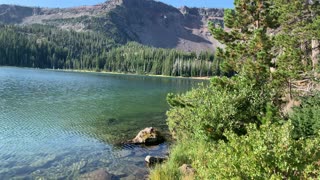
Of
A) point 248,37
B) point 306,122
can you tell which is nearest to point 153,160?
point 306,122

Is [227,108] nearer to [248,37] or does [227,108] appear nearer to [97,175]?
[97,175]

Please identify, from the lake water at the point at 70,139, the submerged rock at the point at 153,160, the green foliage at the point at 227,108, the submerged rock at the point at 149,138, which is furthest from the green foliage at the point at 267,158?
the submerged rock at the point at 149,138

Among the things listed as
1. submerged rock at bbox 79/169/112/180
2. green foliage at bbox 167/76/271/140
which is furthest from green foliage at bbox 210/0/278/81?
submerged rock at bbox 79/169/112/180

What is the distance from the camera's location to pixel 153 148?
115 ft

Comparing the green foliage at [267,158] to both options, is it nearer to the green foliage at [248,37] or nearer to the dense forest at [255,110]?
the dense forest at [255,110]

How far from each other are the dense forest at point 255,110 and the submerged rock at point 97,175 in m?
4.59

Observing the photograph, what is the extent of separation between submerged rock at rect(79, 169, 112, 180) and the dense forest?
4594mm

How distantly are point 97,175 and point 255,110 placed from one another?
12853 mm

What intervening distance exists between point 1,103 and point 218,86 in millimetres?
52969

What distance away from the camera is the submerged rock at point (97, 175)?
2464cm

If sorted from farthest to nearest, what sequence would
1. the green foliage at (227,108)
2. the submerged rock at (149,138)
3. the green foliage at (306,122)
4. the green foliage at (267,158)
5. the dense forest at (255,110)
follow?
the submerged rock at (149,138) < the green foliage at (227,108) < the green foliage at (306,122) < the dense forest at (255,110) < the green foliage at (267,158)

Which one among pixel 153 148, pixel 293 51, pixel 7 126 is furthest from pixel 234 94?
pixel 7 126

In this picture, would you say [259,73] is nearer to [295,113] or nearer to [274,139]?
[295,113]

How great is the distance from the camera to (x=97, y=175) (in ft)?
82.2
